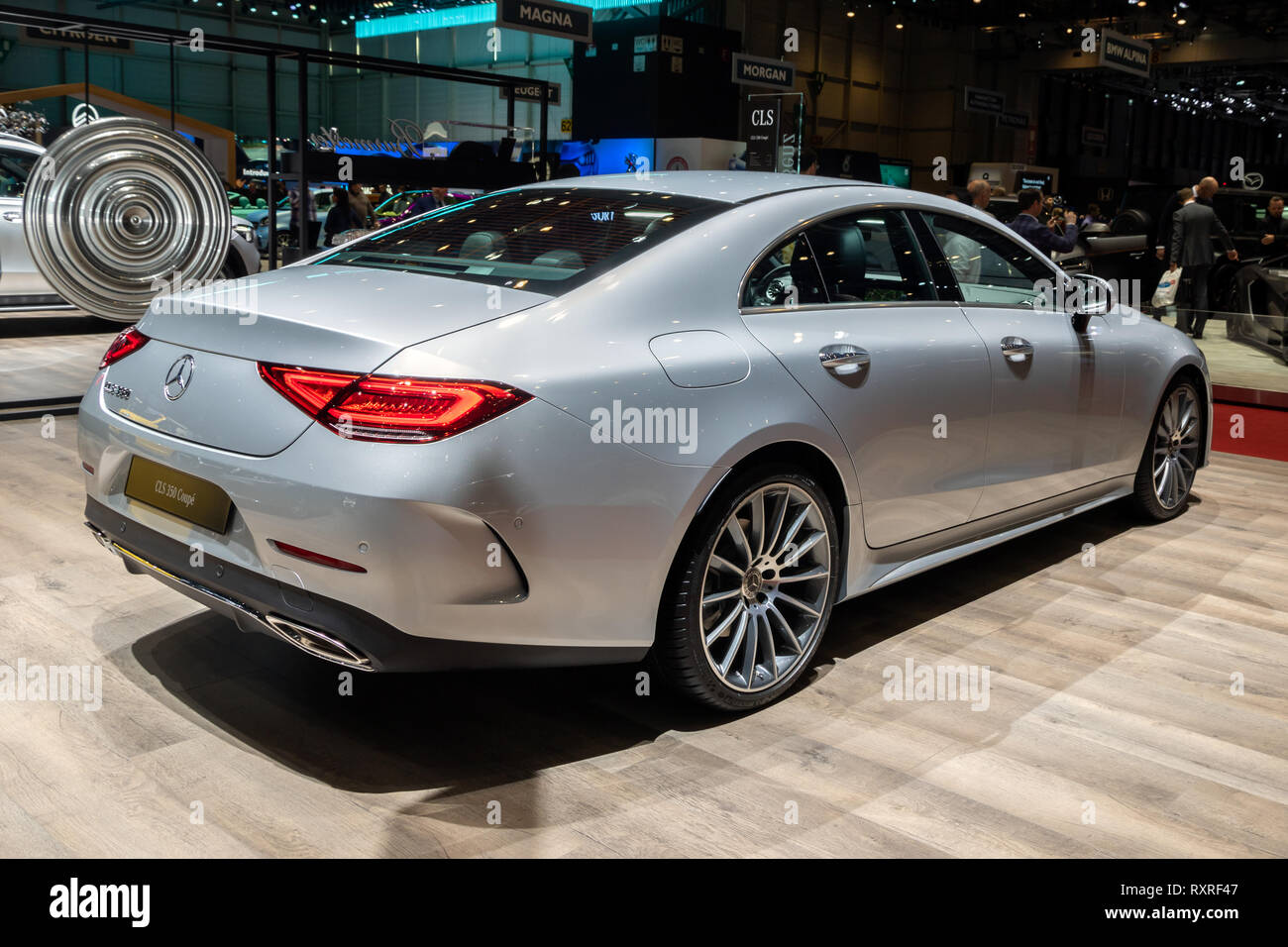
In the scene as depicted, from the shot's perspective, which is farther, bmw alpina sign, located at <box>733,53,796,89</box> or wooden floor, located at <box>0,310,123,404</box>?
bmw alpina sign, located at <box>733,53,796,89</box>

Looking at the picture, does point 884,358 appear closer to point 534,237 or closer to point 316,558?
point 534,237

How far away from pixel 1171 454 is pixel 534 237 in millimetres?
3217

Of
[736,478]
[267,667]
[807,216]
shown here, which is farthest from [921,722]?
[267,667]

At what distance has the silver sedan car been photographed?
2.14 m

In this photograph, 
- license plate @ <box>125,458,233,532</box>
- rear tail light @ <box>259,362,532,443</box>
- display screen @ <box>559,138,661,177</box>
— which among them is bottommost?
license plate @ <box>125,458,233,532</box>

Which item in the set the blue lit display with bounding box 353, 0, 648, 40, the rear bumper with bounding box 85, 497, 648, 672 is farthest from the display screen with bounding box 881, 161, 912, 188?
the rear bumper with bounding box 85, 497, 648, 672

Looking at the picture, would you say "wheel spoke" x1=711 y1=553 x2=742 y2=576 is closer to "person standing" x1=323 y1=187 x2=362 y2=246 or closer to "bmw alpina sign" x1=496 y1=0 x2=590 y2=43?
"person standing" x1=323 y1=187 x2=362 y2=246

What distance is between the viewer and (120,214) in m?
5.55

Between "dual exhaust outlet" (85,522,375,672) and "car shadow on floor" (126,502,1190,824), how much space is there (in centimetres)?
32

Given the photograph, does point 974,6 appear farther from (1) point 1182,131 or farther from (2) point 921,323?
(2) point 921,323

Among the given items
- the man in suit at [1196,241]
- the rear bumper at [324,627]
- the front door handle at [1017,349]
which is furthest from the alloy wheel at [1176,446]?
the man in suit at [1196,241]

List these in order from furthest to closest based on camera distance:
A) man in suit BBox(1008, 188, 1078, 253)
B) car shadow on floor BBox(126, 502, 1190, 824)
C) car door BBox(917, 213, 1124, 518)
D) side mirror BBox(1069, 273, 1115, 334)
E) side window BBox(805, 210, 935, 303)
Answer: man in suit BBox(1008, 188, 1078, 253) < side mirror BBox(1069, 273, 1115, 334) < car door BBox(917, 213, 1124, 518) < side window BBox(805, 210, 935, 303) < car shadow on floor BBox(126, 502, 1190, 824)

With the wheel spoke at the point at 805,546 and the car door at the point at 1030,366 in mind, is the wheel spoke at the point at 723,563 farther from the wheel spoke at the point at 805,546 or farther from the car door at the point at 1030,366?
the car door at the point at 1030,366

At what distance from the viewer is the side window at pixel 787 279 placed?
2758mm
